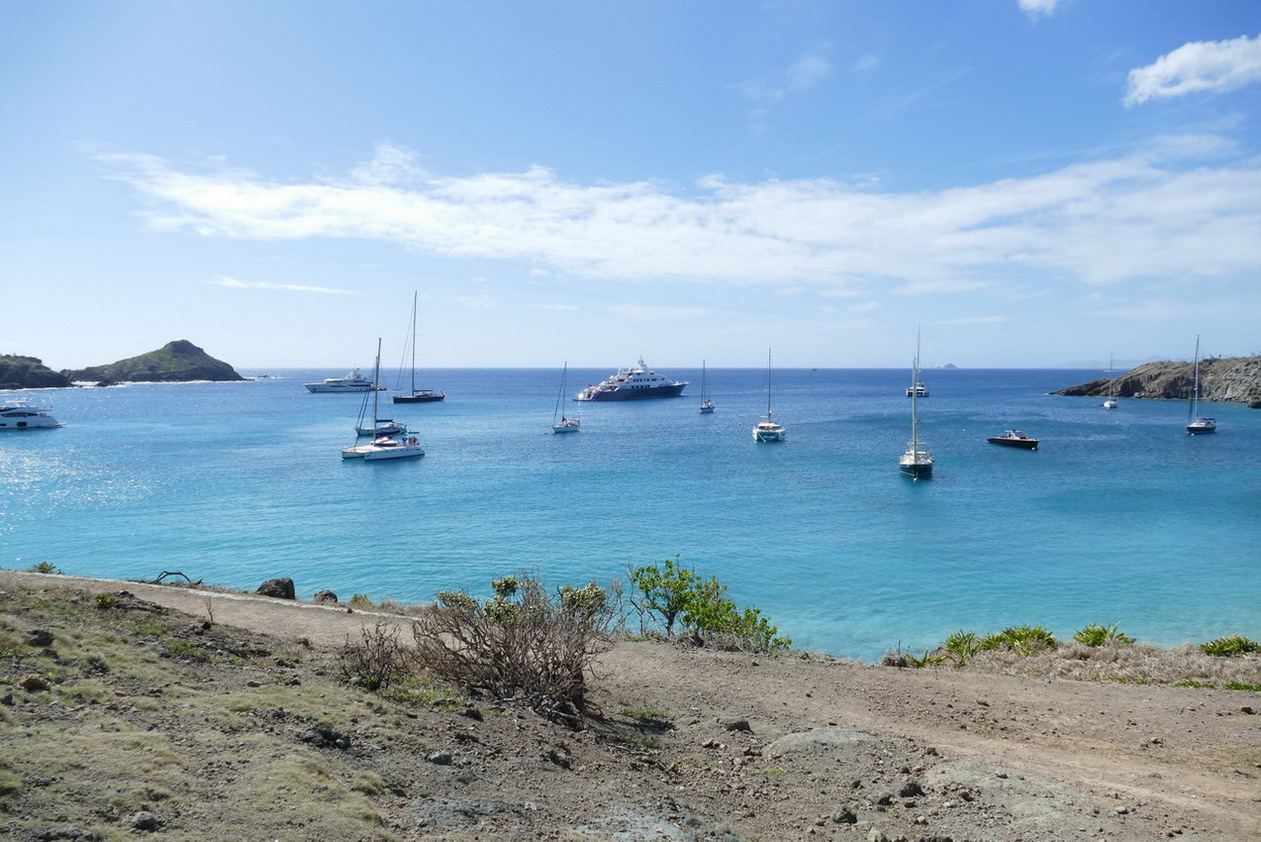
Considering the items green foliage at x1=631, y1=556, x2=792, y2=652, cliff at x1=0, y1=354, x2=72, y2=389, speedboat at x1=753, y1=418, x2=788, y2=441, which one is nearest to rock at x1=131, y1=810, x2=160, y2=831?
green foliage at x1=631, y1=556, x2=792, y2=652

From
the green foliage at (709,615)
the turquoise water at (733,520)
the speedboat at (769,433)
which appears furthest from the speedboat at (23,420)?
the green foliage at (709,615)

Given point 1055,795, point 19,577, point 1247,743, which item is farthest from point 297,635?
point 1247,743

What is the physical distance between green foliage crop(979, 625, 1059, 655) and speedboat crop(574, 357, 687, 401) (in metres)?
109

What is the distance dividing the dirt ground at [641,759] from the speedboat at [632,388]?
371 feet

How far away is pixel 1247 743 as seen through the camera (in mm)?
9695

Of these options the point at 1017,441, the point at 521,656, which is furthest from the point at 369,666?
the point at 1017,441

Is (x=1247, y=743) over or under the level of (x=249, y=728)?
under

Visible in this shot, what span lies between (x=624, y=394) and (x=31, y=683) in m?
120

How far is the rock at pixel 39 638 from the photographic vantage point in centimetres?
802

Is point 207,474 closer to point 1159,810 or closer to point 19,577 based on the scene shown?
point 19,577

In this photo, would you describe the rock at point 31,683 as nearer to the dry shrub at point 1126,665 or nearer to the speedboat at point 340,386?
the dry shrub at point 1126,665

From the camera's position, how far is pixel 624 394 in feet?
415

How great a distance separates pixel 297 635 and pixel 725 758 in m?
8.93

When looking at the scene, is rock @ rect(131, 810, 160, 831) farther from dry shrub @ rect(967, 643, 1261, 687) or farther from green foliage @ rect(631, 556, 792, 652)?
dry shrub @ rect(967, 643, 1261, 687)
